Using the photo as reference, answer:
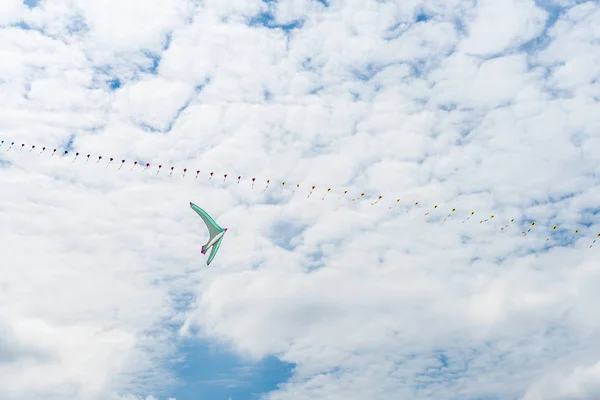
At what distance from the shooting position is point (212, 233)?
57750 millimetres

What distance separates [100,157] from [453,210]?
1544 inches

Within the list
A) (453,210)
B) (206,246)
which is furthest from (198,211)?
(453,210)

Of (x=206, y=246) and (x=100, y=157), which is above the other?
(x=100, y=157)

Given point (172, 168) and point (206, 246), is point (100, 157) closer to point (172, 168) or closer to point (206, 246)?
point (172, 168)

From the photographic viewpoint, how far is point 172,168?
4681cm

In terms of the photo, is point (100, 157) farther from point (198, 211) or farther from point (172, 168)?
point (198, 211)

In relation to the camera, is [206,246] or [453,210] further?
[206,246]

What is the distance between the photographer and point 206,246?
56.7 metres

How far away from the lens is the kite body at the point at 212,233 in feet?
186

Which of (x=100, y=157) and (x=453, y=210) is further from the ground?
(x=100, y=157)

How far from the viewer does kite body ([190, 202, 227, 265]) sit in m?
56.7

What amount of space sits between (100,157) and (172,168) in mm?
7717

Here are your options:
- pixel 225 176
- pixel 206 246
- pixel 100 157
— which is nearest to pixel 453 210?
pixel 225 176

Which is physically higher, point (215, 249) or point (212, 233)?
point (212, 233)
